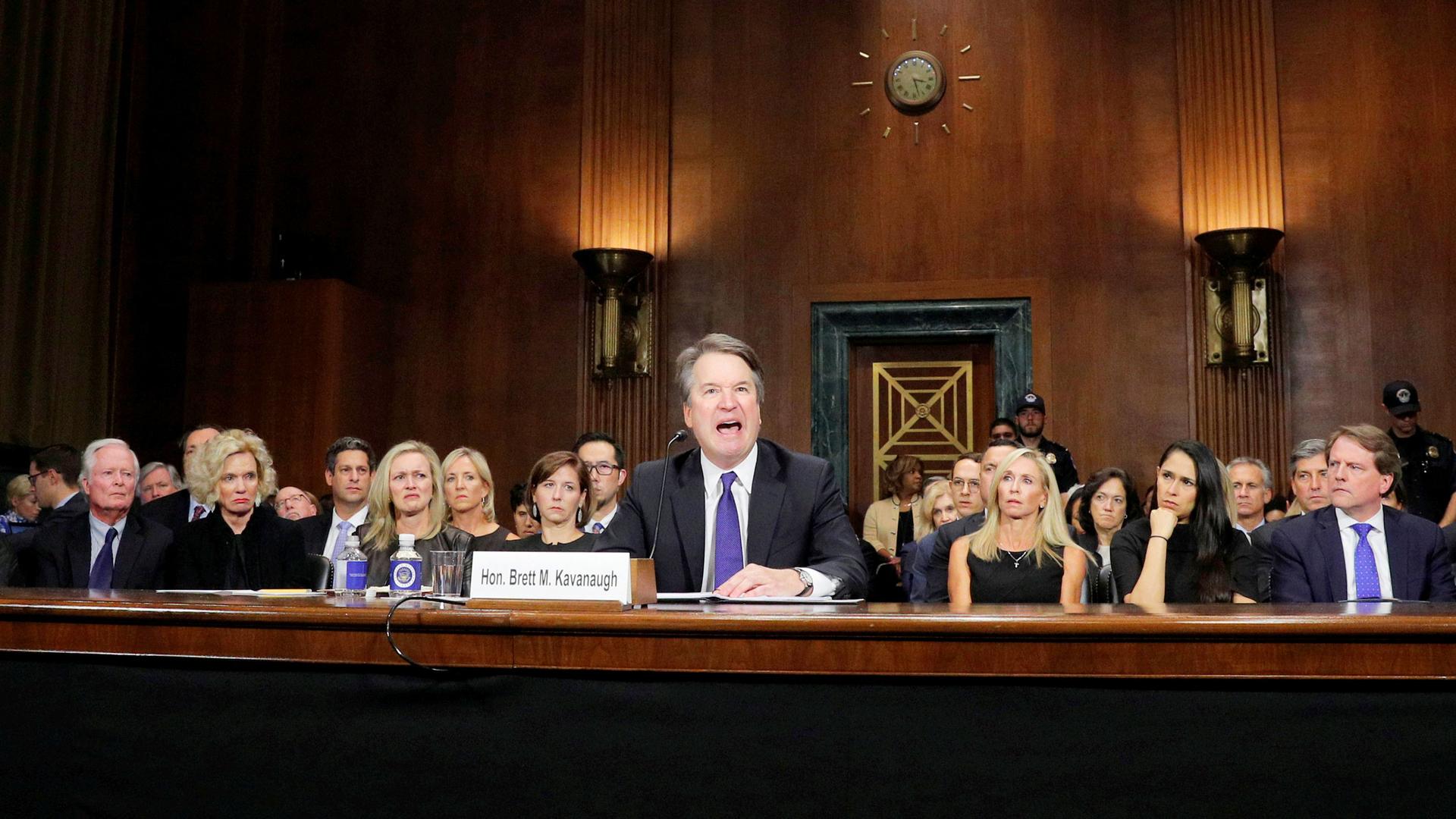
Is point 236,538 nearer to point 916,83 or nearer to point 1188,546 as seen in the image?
point 1188,546

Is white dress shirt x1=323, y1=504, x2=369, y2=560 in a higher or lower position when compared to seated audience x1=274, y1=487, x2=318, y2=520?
lower

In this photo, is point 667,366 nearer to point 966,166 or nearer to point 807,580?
point 966,166

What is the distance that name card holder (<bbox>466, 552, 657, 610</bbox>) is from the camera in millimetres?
2076

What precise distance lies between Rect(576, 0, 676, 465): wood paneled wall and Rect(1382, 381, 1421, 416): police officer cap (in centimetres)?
380

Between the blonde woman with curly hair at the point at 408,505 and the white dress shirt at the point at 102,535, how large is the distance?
762 mm

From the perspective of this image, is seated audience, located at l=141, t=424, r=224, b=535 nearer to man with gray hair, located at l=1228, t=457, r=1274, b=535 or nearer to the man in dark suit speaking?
the man in dark suit speaking

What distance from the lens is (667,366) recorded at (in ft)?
24.1

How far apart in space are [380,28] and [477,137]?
0.97 m

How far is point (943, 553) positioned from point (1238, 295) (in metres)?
3.41

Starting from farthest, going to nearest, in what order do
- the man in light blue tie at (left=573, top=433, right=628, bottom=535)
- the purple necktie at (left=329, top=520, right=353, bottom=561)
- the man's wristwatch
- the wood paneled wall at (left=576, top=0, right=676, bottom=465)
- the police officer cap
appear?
the wood paneled wall at (left=576, top=0, right=676, bottom=465) < the police officer cap < the man in light blue tie at (left=573, top=433, right=628, bottom=535) < the purple necktie at (left=329, top=520, right=353, bottom=561) < the man's wristwatch

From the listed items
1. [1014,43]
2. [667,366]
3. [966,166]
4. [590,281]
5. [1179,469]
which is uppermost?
[1014,43]

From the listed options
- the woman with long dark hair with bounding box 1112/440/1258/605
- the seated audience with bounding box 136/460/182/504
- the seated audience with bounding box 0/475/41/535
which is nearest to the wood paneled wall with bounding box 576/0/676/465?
the seated audience with bounding box 136/460/182/504

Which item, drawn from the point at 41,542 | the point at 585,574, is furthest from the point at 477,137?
the point at 585,574

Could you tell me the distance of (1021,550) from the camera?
3826mm
